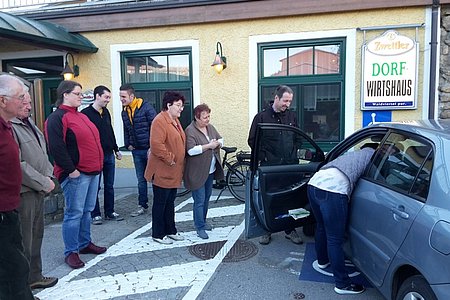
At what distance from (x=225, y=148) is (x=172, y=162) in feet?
8.93

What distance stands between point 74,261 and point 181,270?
3.74ft

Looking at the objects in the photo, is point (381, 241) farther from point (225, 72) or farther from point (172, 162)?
point (225, 72)

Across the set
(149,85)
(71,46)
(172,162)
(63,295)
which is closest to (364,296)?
(172,162)

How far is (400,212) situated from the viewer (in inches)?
101

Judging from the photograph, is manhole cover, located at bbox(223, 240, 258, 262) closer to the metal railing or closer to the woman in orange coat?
the woman in orange coat

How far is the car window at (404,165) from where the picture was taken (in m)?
2.49

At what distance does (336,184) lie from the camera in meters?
3.20

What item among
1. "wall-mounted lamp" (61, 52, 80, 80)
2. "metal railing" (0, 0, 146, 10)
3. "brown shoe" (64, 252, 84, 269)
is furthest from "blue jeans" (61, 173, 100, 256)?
"metal railing" (0, 0, 146, 10)

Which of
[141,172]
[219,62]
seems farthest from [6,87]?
[219,62]

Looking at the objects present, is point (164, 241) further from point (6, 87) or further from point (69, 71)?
point (69, 71)

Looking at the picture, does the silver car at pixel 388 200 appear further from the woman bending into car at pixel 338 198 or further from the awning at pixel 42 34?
the awning at pixel 42 34

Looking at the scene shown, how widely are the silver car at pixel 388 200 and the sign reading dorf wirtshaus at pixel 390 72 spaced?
10.1 ft

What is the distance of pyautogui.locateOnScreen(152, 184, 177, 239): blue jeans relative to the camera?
4391 millimetres

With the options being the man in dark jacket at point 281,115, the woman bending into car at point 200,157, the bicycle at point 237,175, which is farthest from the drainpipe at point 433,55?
the woman bending into car at point 200,157
